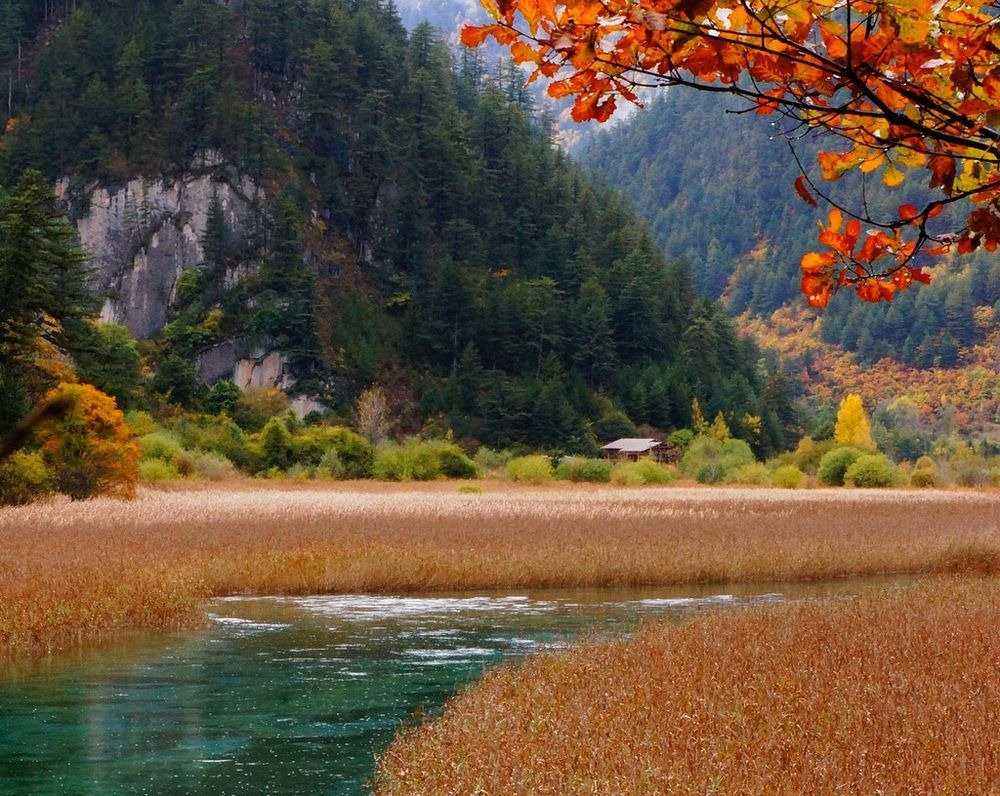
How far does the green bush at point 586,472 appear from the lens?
7306 centimetres

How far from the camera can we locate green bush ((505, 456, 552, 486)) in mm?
71438

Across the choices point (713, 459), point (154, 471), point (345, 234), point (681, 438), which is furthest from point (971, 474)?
point (345, 234)

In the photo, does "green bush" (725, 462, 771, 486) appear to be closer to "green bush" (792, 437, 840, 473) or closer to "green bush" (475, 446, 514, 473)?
"green bush" (792, 437, 840, 473)

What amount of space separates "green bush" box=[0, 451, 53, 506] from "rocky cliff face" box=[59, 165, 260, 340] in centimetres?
7029

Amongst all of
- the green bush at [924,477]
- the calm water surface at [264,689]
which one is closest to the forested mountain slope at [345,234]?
the green bush at [924,477]

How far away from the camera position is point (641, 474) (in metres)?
73.5

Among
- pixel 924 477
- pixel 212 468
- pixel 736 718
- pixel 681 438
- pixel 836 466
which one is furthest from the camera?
pixel 681 438

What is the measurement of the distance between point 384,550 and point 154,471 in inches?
1203

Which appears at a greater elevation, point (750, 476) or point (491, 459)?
point (491, 459)

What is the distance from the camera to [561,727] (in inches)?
462

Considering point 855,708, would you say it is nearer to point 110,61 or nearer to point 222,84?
point 222,84

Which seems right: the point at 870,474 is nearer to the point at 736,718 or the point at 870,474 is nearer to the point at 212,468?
the point at 212,468

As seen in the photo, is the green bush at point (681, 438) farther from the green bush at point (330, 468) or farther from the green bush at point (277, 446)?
the green bush at point (277, 446)

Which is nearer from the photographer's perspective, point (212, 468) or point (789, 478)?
point (212, 468)
